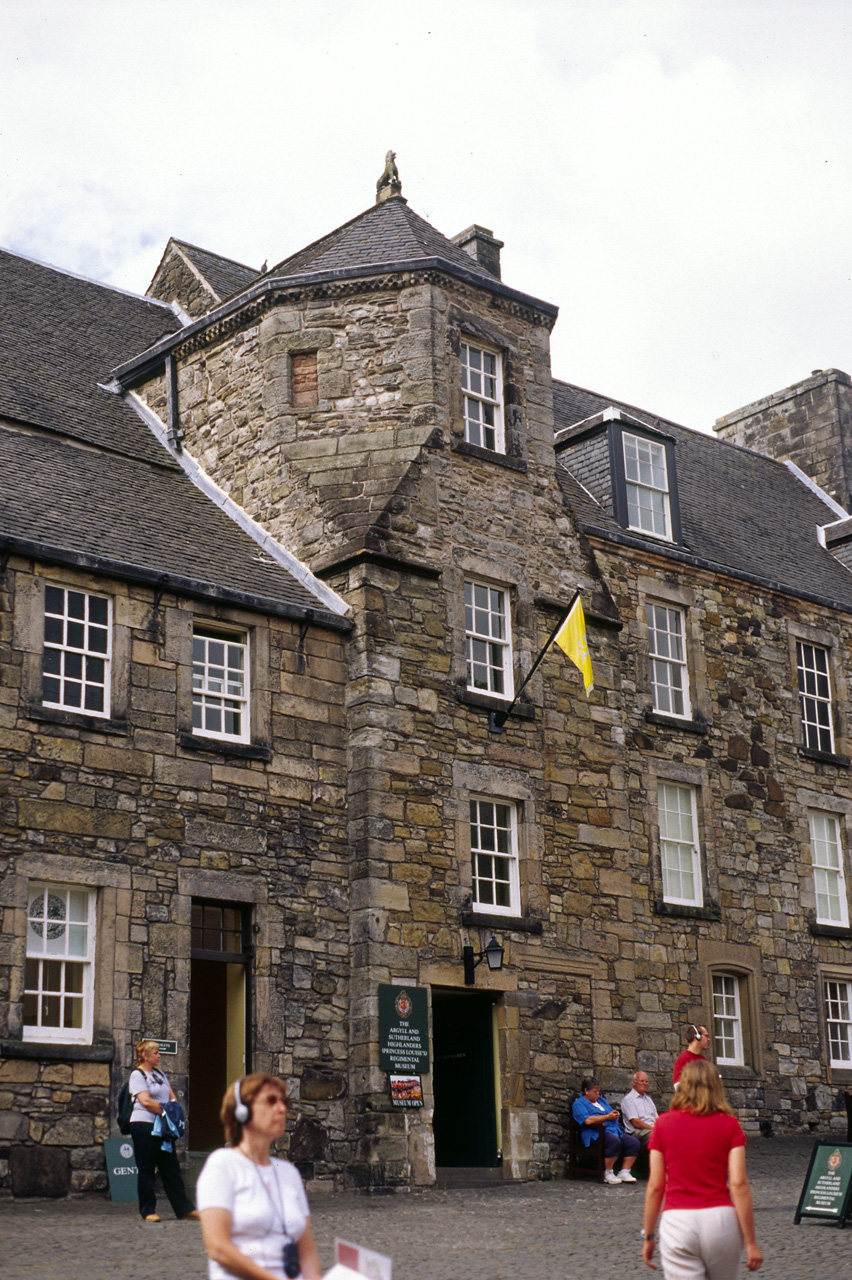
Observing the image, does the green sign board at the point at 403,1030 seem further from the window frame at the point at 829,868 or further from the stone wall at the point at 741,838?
the window frame at the point at 829,868

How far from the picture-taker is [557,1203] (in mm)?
15078

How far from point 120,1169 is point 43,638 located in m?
5.01

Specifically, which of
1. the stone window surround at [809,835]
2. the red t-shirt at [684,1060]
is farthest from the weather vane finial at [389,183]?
the red t-shirt at [684,1060]

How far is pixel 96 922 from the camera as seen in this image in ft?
50.2

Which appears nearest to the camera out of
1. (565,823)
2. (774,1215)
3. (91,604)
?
(774,1215)

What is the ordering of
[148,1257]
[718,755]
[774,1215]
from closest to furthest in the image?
[148,1257] → [774,1215] → [718,755]

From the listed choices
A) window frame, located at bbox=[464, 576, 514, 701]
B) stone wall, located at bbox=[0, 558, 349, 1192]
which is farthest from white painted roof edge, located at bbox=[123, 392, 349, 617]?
window frame, located at bbox=[464, 576, 514, 701]

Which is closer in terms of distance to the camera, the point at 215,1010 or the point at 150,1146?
the point at 150,1146

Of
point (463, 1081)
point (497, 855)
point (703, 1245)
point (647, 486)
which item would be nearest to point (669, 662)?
point (647, 486)

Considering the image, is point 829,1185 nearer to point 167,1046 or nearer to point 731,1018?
point 167,1046

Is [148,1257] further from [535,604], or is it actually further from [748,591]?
[748,591]

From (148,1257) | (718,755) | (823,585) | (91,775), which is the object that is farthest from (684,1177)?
(823,585)

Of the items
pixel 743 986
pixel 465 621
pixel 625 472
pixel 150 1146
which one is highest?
→ pixel 625 472

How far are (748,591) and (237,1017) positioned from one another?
438 inches
